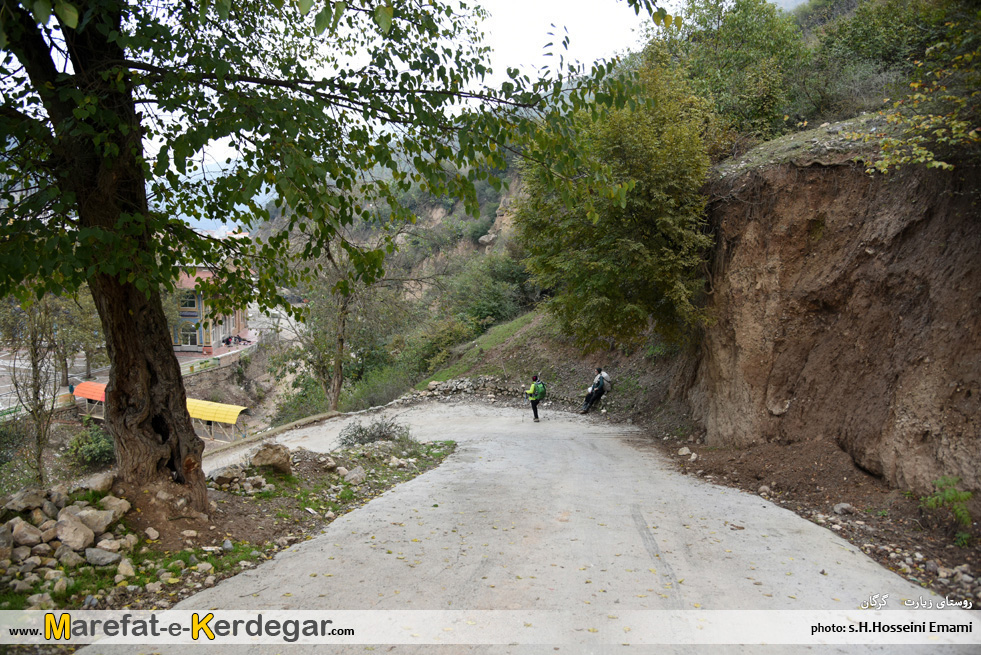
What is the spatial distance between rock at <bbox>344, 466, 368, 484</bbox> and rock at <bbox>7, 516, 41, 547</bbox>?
386 centimetres

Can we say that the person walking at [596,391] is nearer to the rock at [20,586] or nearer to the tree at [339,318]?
the tree at [339,318]

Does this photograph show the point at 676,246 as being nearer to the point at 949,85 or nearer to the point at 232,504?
the point at 949,85

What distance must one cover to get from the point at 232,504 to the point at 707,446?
9443 millimetres

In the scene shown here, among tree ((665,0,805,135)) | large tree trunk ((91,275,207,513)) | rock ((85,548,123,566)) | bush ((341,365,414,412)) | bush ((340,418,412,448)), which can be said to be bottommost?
bush ((341,365,414,412))

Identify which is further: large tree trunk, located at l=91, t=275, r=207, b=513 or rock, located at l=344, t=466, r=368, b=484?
rock, located at l=344, t=466, r=368, b=484

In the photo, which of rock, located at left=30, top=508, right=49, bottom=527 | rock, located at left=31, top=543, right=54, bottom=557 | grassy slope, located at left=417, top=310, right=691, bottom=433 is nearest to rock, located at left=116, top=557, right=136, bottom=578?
rock, located at left=31, top=543, right=54, bottom=557

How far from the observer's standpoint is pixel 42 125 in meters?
4.36

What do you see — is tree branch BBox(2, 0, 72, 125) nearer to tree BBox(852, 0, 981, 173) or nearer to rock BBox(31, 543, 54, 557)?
rock BBox(31, 543, 54, 557)

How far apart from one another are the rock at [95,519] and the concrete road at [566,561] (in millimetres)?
1165

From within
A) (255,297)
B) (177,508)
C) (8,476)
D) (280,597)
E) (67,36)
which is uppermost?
(67,36)

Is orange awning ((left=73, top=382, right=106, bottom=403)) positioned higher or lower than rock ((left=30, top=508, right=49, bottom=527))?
lower

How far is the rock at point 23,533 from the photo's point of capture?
14.8 ft

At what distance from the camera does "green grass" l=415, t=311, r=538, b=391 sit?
26031 millimetres

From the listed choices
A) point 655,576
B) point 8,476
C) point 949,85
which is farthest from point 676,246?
point 8,476
